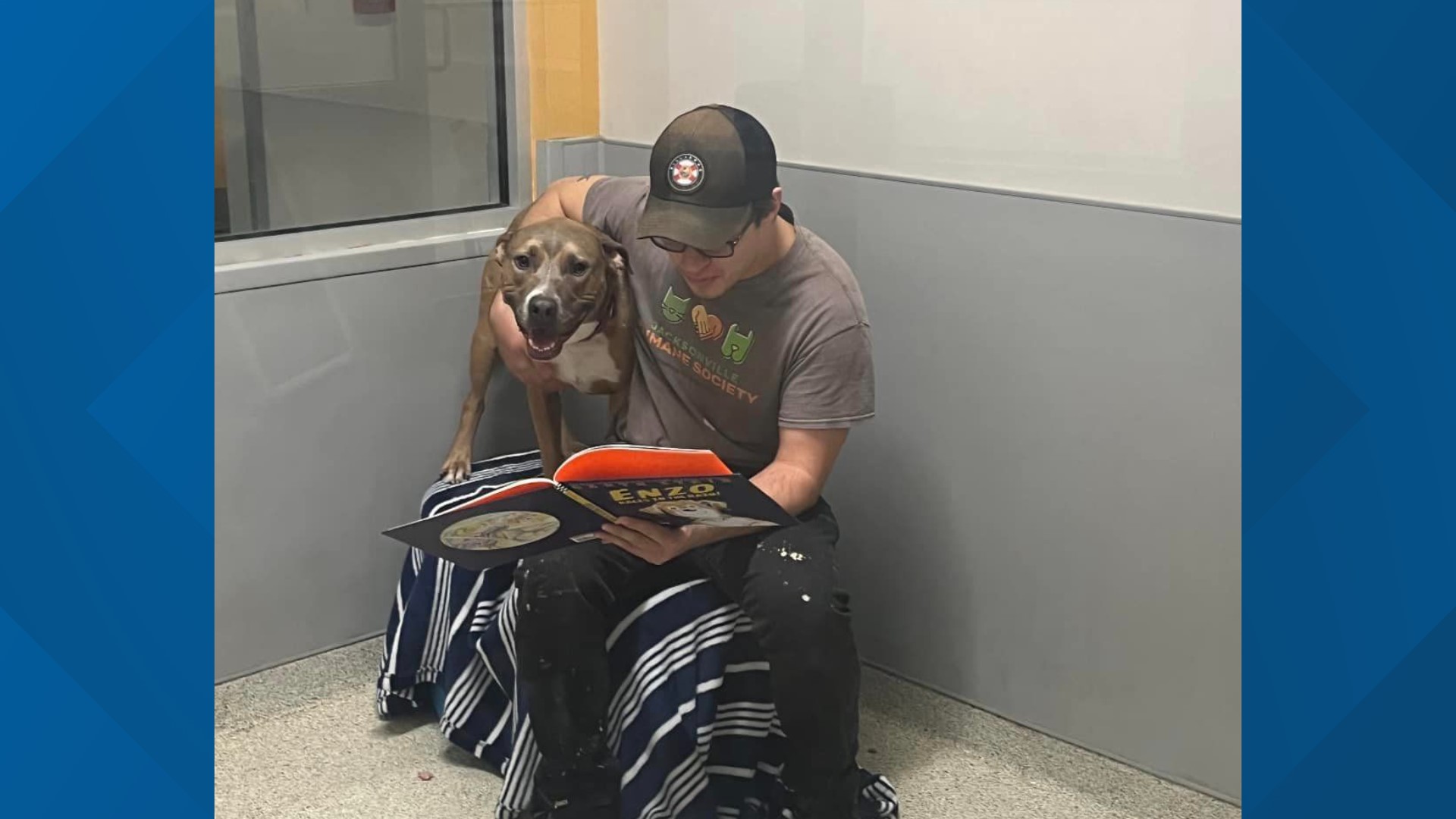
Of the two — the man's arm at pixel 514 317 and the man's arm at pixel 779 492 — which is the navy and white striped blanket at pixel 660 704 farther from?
the man's arm at pixel 514 317

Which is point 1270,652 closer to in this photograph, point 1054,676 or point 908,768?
point 1054,676

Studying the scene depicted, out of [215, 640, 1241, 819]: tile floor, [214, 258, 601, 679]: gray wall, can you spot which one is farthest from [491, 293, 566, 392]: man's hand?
[215, 640, 1241, 819]: tile floor

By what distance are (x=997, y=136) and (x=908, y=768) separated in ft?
3.47

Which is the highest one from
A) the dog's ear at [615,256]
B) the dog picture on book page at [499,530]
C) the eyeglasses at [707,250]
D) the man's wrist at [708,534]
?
the eyeglasses at [707,250]

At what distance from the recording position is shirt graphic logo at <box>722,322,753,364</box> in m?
2.27

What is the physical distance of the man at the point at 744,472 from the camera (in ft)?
6.96

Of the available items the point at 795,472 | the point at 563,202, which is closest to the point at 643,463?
the point at 795,472

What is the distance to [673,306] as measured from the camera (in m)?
2.37

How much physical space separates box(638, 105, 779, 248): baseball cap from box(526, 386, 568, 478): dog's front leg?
1.84 ft

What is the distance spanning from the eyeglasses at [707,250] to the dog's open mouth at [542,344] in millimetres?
245

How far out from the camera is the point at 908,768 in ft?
8.14

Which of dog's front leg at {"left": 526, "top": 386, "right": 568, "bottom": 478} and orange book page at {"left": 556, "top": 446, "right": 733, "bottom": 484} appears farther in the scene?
dog's front leg at {"left": 526, "top": 386, "right": 568, "bottom": 478}

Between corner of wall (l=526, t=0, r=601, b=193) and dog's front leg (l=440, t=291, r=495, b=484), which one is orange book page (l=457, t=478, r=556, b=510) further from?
corner of wall (l=526, t=0, r=601, b=193)

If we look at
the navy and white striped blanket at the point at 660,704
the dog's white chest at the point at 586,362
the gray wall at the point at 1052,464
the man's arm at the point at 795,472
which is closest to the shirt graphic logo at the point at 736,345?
the man's arm at the point at 795,472
